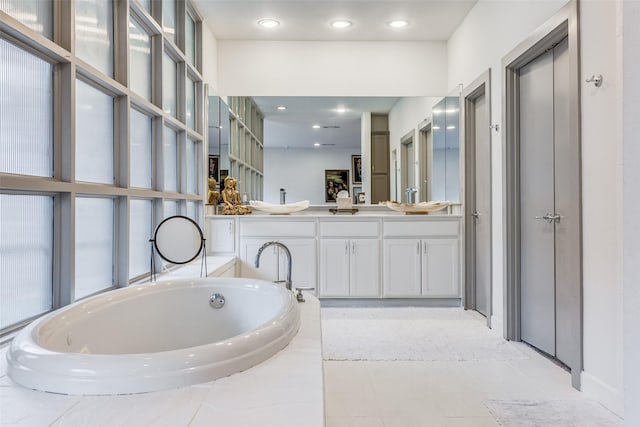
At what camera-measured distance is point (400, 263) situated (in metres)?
3.87

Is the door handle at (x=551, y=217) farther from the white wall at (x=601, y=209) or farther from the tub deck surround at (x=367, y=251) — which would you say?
the tub deck surround at (x=367, y=251)

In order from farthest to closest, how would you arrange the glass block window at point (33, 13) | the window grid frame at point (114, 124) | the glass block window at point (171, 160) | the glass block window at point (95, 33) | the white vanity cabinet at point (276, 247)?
the white vanity cabinet at point (276, 247)
the glass block window at point (171, 160)
the glass block window at point (95, 33)
the window grid frame at point (114, 124)
the glass block window at point (33, 13)

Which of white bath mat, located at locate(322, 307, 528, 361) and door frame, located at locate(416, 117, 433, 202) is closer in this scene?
white bath mat, located at locate(322, 307, 528, 361)

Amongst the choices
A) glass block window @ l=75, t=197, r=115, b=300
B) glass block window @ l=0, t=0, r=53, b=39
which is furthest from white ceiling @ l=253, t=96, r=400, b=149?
glass block window @ l=0, t=0, r=53, b=39

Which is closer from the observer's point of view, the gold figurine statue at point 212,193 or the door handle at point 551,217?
the door handle at point 551,217

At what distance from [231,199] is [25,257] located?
8.17ft

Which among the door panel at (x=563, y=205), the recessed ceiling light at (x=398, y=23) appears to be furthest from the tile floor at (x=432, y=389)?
the recessed ceiling light at (x=398, y=23)

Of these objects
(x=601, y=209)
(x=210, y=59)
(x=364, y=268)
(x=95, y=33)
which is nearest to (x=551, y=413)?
(x=601, y=209)

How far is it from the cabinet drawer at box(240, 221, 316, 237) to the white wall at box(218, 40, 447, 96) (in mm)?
1310

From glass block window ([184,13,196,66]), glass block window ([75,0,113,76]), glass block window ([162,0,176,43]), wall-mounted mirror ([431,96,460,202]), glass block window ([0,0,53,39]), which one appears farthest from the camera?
wall-mounted mirror ([431,96,460,202])

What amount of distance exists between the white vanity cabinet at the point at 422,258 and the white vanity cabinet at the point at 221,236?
1379 mm

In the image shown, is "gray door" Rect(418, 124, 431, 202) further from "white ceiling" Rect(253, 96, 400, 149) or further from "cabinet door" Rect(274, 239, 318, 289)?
"cabinet door" Rect(274, 239, 318, 289)

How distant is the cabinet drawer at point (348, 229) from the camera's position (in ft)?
12.7

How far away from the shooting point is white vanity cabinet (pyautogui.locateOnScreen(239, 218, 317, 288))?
3.85m
